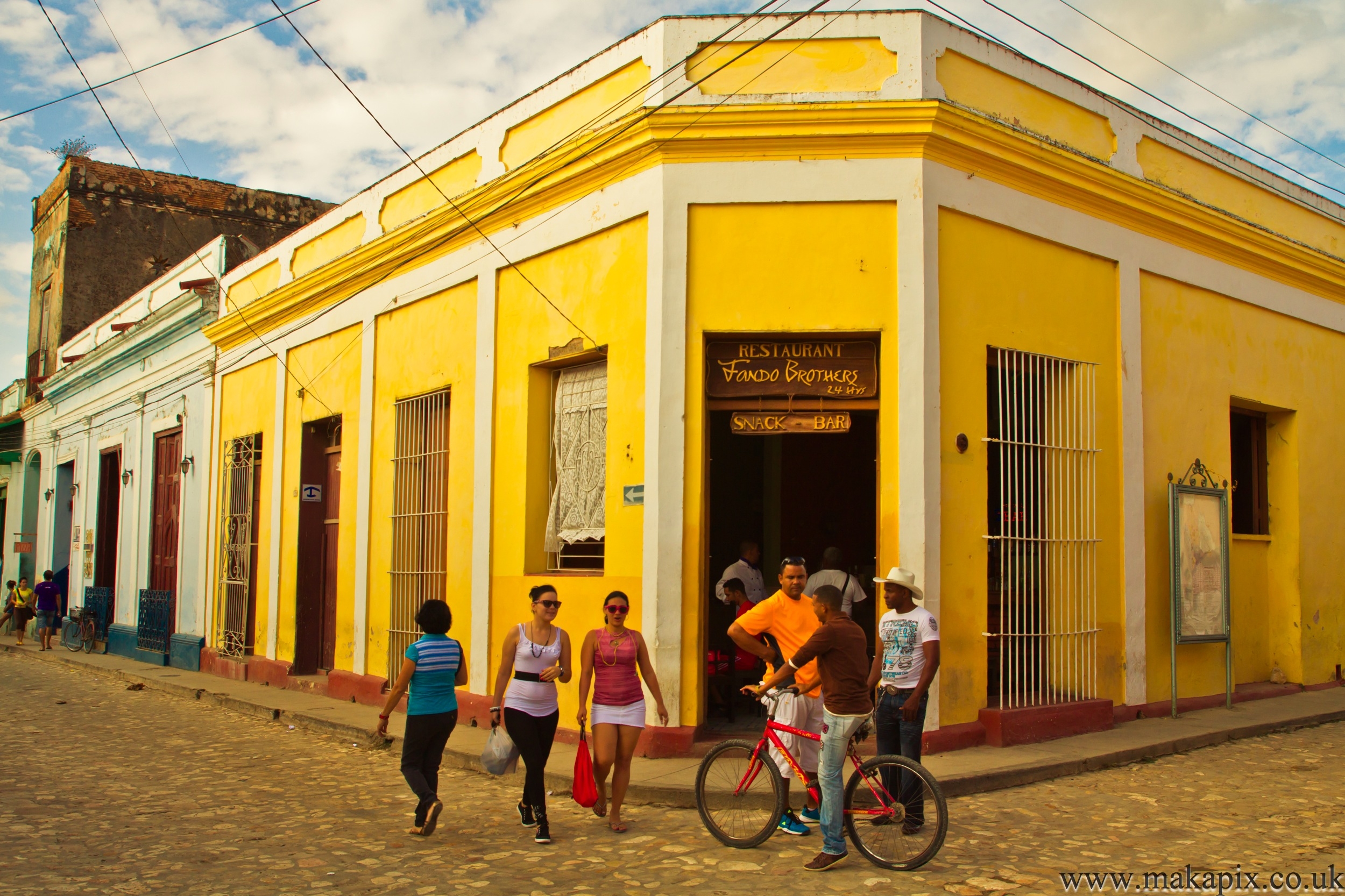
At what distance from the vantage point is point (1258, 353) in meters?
10.8

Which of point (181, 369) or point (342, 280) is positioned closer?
point (342, 280)

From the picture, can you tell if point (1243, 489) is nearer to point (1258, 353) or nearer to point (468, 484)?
point (1258, 353)

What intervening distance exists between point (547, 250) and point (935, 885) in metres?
6.25

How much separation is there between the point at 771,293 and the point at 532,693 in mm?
3546

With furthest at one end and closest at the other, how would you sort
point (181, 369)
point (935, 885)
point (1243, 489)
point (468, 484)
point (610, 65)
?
point (181, 369), point (1243, 489), point (468, 484), point (610, 65), point (935, 885)

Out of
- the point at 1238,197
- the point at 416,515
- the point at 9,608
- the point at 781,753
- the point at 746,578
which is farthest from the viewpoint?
the point at 9,608

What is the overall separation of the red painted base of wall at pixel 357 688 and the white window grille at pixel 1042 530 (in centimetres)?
611

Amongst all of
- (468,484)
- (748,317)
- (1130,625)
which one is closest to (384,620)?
(468,484)

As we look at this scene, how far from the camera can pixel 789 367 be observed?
8156 mm

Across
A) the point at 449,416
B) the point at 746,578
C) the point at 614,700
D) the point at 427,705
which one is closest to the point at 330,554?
the point at 449,416

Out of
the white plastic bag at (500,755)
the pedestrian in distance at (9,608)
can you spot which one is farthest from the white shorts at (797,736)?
the pedestrian in distance at (9,608)

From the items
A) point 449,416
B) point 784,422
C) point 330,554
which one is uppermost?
point 449,416

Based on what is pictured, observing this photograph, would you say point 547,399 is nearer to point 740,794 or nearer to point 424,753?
point 424,753

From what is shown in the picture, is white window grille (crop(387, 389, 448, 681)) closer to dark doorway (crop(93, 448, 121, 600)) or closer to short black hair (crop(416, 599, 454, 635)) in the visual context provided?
short black hair (crop(416, 599, 454, 635))
